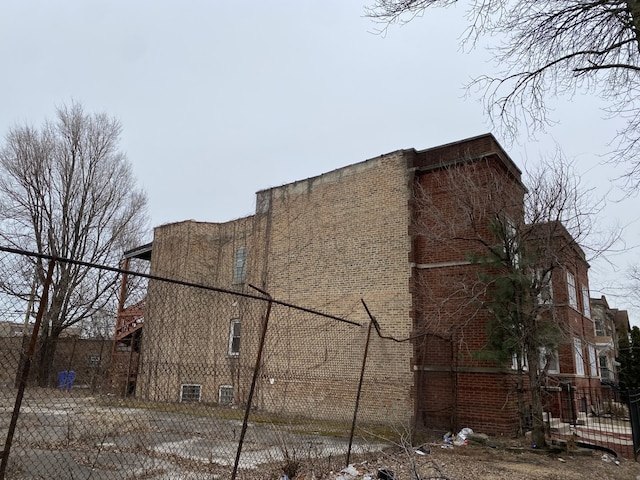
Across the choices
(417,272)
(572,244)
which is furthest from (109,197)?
(572,244)

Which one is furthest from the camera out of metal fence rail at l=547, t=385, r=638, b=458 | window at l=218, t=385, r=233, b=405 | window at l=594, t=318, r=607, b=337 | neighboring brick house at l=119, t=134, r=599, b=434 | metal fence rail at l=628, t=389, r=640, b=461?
window at l=594, t=318, r=607, b=337

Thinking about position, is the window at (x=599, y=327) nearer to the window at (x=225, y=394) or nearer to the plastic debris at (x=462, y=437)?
the plastic debris at (x=462, y=437)

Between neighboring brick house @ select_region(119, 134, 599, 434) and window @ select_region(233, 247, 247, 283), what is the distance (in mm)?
57

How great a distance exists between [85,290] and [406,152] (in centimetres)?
1765

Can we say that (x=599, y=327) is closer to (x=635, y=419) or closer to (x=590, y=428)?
(x=590, y=428)

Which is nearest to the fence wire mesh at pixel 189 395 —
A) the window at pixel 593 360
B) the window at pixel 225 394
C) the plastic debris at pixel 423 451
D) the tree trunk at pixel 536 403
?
the window at pixel 225 394

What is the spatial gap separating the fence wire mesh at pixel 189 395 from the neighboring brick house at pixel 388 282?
148mm

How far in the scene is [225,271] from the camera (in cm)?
1922

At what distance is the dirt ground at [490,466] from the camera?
650 cm

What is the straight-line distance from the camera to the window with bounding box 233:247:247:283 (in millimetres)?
18516

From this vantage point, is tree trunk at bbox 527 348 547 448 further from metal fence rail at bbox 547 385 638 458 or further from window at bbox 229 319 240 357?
window at bbox 229 319 240 357

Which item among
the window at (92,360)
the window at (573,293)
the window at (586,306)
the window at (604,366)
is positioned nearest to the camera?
the window at (92,360)

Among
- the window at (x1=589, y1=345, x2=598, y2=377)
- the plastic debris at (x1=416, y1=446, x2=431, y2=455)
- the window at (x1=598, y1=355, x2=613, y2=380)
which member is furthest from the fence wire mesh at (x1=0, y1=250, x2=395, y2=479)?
the window at (x1=598, y1=355, x2=613, y2=380)

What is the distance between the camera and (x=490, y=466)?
25.0ft
